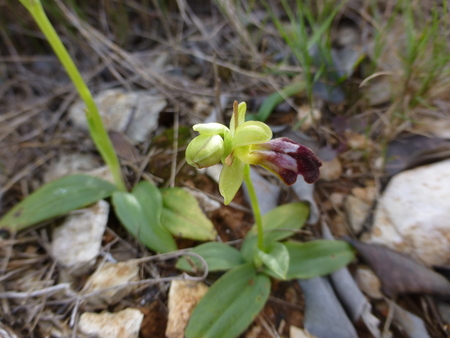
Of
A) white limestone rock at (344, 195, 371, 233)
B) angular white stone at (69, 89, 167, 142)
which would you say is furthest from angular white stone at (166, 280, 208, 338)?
angular white stone at (69, 89, 167, 142)

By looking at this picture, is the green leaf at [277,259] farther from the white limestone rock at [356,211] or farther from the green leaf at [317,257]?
the white limestone rock at [356,211]

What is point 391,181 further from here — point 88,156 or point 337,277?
point 88,156

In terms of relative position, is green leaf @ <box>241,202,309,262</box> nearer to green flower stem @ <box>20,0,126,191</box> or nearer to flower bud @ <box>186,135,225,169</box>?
flower bud @ <box>186,135,225,169</box>

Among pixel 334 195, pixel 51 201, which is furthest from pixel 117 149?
→ pixel 334 195

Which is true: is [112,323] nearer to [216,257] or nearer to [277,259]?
[216,257]

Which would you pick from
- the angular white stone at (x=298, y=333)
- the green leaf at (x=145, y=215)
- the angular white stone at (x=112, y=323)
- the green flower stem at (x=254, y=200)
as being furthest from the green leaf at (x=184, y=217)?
the angular white stone at (x=298, y=333)

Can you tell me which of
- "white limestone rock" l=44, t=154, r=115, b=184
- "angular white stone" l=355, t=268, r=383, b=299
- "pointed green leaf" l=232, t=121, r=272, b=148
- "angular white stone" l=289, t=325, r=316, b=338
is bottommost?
"angular white stone" l=289, t=325, r=316, b=338
